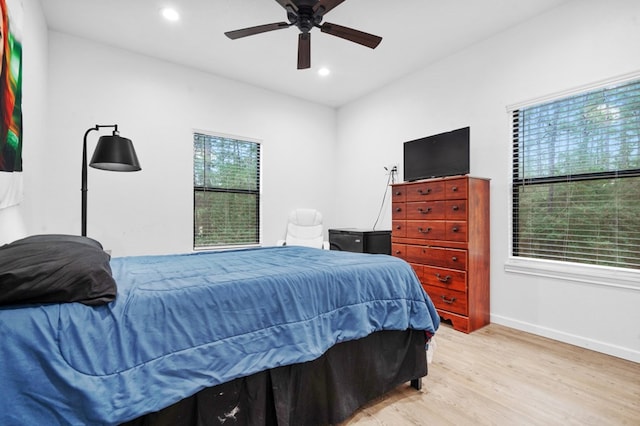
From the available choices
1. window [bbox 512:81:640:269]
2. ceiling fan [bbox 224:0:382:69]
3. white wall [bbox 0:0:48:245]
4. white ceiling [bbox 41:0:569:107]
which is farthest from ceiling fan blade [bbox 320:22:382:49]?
white wall [bbox 0:0:48:245]

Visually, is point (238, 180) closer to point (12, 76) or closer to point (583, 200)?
point (12, 76)

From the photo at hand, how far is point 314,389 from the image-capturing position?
5.12ft

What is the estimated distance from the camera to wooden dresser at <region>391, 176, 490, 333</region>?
2.93 metres

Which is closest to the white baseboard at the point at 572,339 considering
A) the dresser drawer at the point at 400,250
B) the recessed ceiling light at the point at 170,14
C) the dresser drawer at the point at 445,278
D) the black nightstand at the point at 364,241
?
the dresser drawer at the point at 445,278

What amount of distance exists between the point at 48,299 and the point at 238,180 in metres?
3.44

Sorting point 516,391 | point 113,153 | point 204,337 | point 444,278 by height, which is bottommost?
point 516,391

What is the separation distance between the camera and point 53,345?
0.91 m

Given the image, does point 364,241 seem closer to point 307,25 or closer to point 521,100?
point 521,100

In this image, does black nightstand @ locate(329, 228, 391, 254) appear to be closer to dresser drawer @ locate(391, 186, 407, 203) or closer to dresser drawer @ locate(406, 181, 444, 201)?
dresser drawer @ locate(391, 186, 407, 203)

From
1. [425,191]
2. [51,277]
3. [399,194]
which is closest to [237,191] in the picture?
[399,194]

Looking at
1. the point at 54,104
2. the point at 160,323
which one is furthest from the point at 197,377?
the point at 54,104

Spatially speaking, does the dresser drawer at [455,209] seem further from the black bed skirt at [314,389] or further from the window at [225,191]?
the window at [225,191]

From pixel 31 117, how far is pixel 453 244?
3746 millimetres

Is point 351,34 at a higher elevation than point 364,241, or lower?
higher
